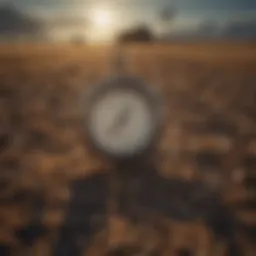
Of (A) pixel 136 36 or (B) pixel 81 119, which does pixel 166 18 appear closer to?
(A) pixel 136 36

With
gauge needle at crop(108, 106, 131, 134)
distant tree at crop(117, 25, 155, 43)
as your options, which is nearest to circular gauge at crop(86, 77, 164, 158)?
gauge needle at crop(108, 106, 131, 134)

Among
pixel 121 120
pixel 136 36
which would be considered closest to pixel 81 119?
pixel 121 120

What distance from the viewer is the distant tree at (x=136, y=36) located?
180 cm

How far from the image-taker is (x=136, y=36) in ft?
5.91

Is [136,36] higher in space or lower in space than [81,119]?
higher

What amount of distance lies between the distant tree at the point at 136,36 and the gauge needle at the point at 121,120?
225 mm

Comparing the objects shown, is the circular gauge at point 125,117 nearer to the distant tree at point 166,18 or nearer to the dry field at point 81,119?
the dry field at point 81,119

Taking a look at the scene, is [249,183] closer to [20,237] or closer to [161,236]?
[161,236]

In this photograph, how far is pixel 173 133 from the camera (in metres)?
1.76

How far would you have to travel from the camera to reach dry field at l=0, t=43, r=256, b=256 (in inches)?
68.3

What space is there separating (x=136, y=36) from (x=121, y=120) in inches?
10.0

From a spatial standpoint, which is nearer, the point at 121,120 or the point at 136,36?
the point at 121,120

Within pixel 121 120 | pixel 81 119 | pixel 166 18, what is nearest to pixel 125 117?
pixel 121 120

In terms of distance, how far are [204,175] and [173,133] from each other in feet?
0.45
